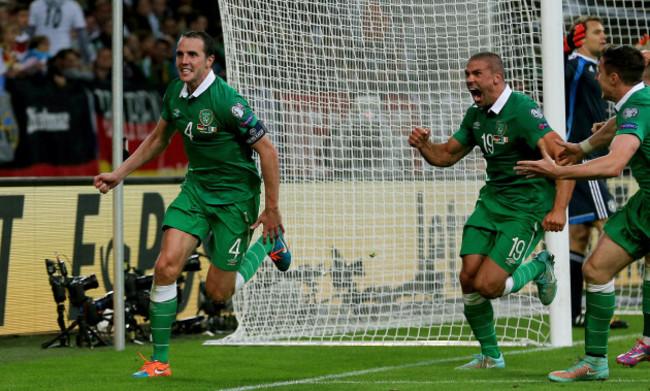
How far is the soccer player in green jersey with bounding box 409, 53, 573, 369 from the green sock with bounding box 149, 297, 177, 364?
1.89 meters

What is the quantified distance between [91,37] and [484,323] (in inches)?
335

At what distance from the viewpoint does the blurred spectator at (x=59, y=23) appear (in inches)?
521

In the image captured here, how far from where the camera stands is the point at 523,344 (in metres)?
8.27

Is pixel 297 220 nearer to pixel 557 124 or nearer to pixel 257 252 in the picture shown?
pixel 257 252

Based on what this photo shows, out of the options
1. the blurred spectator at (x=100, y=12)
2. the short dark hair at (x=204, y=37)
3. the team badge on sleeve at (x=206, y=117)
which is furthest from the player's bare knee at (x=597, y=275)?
the blurred spectator at (x=100, y=12)

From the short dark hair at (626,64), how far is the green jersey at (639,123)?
6cm

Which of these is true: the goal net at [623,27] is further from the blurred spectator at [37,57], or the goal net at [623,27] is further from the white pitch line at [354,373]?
the blurred spectator at [37,57]

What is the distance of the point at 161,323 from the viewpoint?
22.1 ft

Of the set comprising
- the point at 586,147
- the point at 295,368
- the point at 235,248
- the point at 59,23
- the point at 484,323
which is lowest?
the point at 295,368

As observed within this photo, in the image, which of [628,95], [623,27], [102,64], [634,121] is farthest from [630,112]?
[102,64]

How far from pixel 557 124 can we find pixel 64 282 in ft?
13.5

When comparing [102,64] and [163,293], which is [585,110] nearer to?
[163,293]

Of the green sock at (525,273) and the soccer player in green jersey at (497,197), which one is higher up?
the soccer player in green jersey at (497,197)

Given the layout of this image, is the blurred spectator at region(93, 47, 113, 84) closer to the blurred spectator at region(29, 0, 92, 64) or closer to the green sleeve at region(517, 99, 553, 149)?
the blurred spectator at region(29, 0, 92, 64)
